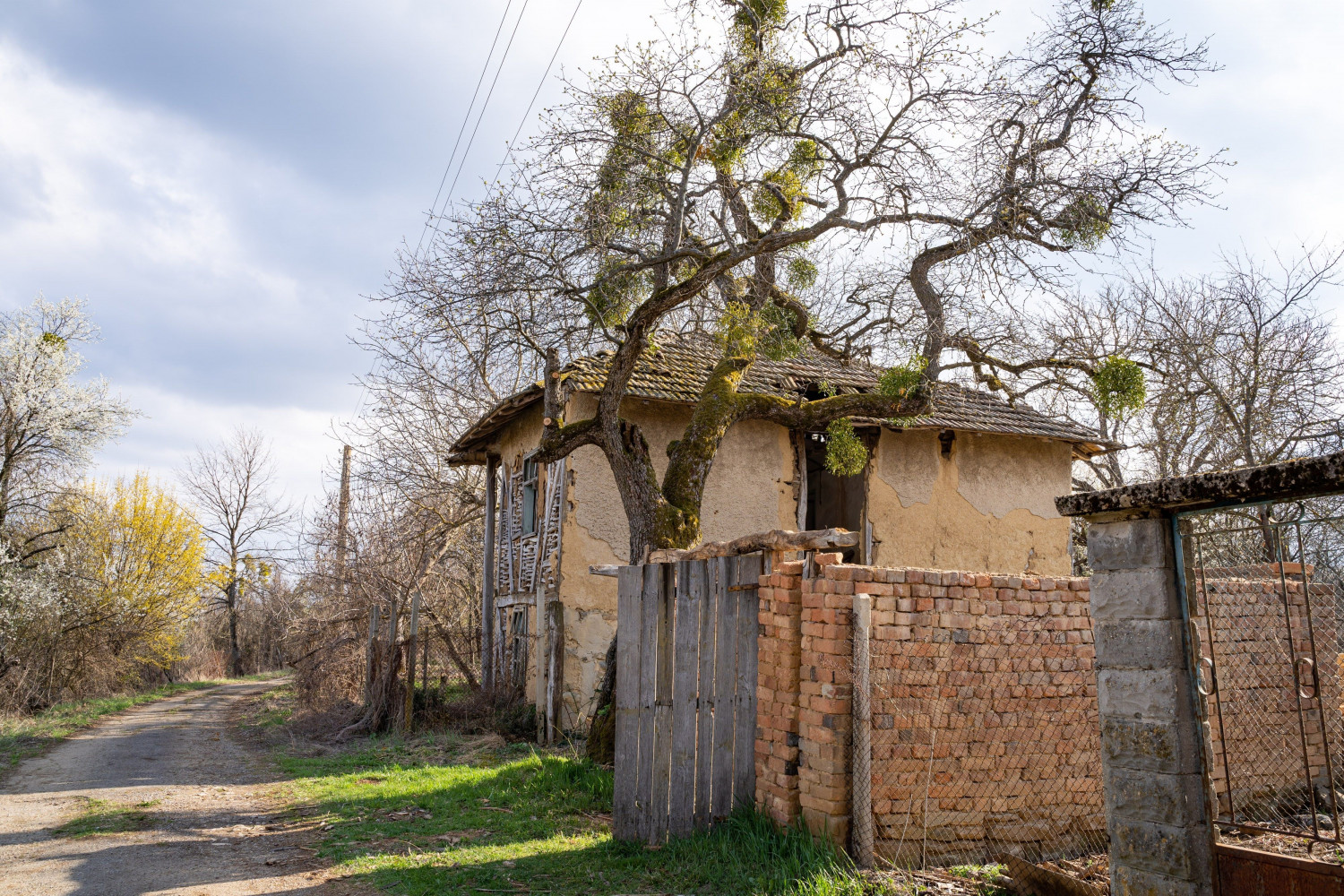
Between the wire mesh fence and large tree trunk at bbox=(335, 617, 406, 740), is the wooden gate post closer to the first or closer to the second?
large tree trunk at bbox=(335, 617, 406, 740)

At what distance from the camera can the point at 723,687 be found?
21.1 feet

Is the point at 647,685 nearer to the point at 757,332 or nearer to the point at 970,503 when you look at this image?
the point at 757,332

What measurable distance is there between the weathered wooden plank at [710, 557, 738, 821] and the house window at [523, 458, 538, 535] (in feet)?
26.9

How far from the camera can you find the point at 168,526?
1085 inches

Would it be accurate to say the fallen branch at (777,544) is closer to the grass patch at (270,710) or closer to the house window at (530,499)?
the house window at (530,499)

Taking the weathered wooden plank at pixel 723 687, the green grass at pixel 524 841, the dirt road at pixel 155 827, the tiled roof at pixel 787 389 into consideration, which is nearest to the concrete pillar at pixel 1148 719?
the green grass at pixel 524 841

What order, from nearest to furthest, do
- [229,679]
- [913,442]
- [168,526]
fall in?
[913,442] < [168,526] < [229,679]

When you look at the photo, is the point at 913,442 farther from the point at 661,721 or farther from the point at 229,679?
the point at 229,679

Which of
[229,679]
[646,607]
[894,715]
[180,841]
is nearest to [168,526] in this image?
[229,679]

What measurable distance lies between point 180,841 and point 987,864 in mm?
6209

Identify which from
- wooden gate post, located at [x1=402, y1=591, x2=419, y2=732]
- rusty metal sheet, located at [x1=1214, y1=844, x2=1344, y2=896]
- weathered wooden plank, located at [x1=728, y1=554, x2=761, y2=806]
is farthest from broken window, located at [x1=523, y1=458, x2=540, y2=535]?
rusty metal sheet, located at [x1=1214, y1=844, x2=1344, y2=896]

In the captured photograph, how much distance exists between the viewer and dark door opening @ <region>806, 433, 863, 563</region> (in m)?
14.6

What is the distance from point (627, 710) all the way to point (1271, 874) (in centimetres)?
426

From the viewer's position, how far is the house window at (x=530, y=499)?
47.3ft
